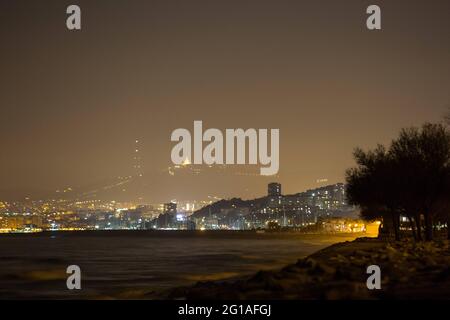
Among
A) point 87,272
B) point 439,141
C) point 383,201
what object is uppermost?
point 439,141

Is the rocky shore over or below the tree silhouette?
below

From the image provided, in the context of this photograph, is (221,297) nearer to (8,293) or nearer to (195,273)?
(8,293)

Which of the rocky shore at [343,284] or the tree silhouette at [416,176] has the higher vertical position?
the tree silhouette at [416,176]

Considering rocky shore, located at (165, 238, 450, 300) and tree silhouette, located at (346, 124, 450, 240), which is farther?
tree silhouette, located at (346, 124, 450, 240)

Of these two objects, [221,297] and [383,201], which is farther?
[383,201]

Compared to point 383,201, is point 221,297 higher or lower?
lower

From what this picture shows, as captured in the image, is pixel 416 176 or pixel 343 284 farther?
pixel 416 176

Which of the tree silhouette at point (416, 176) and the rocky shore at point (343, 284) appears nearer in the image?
the rocky shore at point (343, 284)
